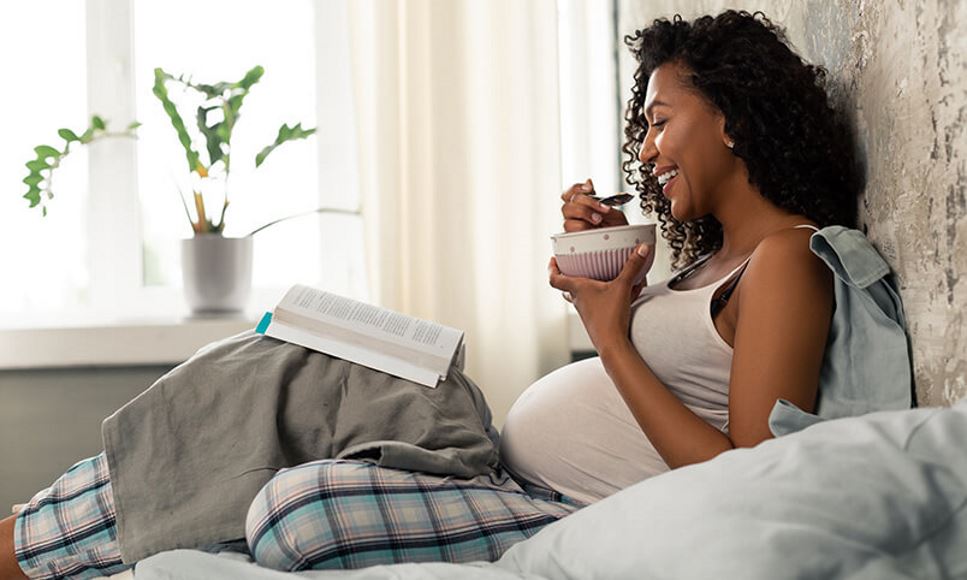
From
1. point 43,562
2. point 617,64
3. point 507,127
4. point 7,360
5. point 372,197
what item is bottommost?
point 43,562

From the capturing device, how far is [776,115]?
129 centimetres

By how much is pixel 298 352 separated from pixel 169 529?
301mm

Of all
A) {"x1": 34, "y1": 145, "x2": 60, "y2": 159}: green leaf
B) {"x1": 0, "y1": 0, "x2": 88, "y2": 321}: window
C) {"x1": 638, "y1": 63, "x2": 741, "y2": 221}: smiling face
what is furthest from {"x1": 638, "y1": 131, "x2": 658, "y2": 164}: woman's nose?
{"x1": 0, "y1": 0, "x2": 88, "y2": 321}: window

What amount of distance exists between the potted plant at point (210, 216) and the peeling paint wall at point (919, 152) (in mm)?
1432

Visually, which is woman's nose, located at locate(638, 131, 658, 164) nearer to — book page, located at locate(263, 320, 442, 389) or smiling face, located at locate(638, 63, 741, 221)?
smiling face, located at locate(638, 63, 741, 221)

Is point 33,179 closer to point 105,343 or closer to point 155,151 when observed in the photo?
point 155,151

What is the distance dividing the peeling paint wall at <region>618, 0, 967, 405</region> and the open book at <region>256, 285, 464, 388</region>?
58cm

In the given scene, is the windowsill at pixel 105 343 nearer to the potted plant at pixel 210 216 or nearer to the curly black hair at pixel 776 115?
the potted plant at pixel 210 216

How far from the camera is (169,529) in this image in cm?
128

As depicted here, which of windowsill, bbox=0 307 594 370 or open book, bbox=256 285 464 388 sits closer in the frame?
open book, bbox=256 285 464 388

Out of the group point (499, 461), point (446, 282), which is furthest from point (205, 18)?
point (499, 461)

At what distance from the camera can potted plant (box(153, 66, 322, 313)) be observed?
235cm

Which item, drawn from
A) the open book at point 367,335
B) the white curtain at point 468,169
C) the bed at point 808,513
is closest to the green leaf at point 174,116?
the white curtain at point 468,169

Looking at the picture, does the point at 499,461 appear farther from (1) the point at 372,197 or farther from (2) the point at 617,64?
(2) the point at 617,64
